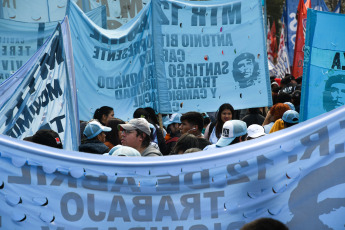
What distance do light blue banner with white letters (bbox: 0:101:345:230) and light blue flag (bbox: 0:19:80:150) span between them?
2.23 metres

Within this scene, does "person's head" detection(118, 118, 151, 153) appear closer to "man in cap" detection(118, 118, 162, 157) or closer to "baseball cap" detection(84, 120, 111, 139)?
"man in cap" detection(118, 118, 162, 157)

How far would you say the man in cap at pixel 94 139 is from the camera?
558cm

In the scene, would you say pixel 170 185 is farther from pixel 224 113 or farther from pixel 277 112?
pixel 277 112

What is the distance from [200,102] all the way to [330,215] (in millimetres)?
4664

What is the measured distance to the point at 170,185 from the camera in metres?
3.17

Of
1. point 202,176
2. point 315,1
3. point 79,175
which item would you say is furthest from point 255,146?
point 315,1

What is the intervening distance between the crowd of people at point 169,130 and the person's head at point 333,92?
62cm

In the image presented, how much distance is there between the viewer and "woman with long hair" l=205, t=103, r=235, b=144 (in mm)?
6838

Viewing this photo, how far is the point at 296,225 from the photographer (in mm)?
3100

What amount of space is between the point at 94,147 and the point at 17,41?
3.51m

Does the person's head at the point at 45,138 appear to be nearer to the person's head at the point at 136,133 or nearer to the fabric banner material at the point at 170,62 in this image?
the person's head at the point at 136,133

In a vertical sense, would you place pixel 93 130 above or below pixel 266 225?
below

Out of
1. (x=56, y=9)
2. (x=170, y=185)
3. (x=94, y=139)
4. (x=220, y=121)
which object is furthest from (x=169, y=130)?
(x=170, y=185)

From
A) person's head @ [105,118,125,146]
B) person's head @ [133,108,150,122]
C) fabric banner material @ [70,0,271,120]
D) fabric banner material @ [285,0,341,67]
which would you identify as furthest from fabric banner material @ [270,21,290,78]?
person's head @ [105,118,125,146]
